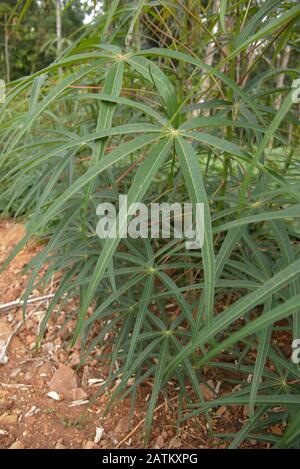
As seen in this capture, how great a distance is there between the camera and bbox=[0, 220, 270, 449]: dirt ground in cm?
99

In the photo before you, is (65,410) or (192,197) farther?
(65,410)

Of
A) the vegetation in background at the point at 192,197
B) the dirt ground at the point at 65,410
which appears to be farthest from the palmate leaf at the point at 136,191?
the dirt ground at the point at 65,410

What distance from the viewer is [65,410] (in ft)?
3.55

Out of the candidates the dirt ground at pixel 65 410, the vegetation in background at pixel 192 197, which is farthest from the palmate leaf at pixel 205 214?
the dirt ground at pixel 65 410

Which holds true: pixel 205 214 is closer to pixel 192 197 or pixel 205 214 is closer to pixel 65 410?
pixel 192 197

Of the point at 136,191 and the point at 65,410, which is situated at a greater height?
the point at 136,191

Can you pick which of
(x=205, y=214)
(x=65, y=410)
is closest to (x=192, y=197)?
(x=205, y=214)

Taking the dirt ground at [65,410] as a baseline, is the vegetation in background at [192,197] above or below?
above

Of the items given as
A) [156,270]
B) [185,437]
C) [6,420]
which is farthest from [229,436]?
[6,420]

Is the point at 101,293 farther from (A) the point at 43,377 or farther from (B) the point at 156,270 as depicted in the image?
(A) the point at 43,377

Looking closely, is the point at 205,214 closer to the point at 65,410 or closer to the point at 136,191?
the point at 136,191

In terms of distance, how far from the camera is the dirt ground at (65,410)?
994mm

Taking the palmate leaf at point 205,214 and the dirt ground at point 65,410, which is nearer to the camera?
the palmate leaf at point 205,214

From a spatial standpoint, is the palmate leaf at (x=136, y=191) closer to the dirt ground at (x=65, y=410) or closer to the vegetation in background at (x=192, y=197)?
the vegetation in background at (x=192, y=197)
